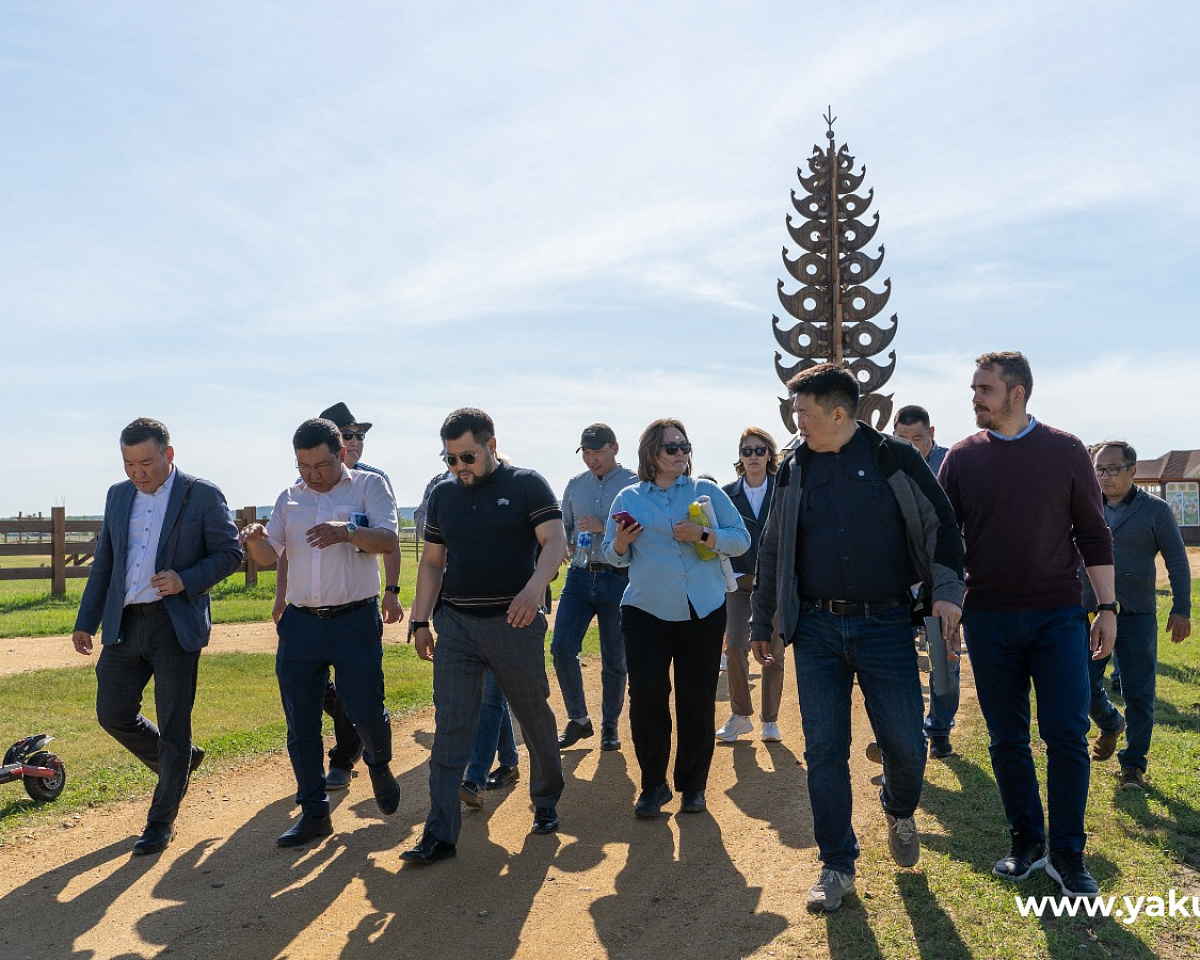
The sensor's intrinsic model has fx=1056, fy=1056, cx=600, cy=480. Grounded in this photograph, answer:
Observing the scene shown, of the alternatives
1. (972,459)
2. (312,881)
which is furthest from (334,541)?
(972,459)

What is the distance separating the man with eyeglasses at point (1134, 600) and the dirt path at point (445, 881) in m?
1.64

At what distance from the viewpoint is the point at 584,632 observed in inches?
284

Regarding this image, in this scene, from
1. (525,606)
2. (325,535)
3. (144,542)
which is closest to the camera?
(525,606)

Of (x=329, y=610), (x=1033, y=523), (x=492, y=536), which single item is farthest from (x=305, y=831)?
(x=1033, y=523)

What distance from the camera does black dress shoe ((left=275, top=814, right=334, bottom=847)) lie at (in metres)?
5.46

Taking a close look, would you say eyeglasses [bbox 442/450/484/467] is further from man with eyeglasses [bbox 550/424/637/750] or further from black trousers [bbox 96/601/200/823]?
man with eyeglasses [bbox 550/424/637/750]

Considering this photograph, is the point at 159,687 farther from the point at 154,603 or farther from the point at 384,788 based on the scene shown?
the point at 384,788

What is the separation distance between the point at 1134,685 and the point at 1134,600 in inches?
21.1

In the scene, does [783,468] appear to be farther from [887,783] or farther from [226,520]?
[226,520]

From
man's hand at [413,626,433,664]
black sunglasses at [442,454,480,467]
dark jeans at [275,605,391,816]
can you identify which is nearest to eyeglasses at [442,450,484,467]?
black sunglasses at [442,454,480,467]

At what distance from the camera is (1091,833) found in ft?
17.5

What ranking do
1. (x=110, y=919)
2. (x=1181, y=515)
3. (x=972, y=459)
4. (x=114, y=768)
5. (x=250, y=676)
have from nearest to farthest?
1. (x=110, y=919)
2. (x=972, y=459)
3. (x=114, y=768)
4. (x=250, y=676)
5. (x=1181, y=515)

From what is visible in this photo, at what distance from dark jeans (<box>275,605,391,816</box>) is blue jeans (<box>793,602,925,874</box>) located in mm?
2349

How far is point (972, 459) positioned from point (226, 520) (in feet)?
13.1
